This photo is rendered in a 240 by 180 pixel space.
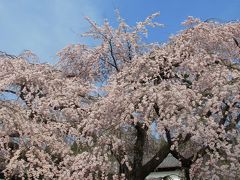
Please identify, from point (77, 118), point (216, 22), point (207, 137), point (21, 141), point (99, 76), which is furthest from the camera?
point (99, 76)

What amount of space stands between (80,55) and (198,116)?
5.77m

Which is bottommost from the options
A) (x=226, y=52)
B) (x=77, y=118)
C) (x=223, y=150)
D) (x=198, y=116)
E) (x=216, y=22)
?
→ (x=223, y=150)

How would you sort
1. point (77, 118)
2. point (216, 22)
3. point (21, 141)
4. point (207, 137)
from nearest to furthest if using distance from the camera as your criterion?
point (207, 137) → point (21, 141) → point (77, 118) → point (216, 22)

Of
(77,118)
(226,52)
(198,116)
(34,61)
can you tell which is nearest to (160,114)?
(198,116)

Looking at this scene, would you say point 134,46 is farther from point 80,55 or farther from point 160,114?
point 160,114

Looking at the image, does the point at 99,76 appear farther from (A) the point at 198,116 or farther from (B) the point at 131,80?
(A) the point at 198,116

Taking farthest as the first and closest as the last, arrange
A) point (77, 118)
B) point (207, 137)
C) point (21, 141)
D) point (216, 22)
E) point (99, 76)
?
point (99, 76) < point (216, 22) < point (77, 118) < point (21, 141) < point (207, 137)

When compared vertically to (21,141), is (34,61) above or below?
above

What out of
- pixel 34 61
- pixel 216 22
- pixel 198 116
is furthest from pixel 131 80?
pixel 34 61

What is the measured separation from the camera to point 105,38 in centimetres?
1328

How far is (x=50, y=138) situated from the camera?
10.7m

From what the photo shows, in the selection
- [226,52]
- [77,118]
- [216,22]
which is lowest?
[77,118]

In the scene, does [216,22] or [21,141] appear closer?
[21,141]

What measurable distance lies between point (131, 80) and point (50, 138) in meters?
2.27
